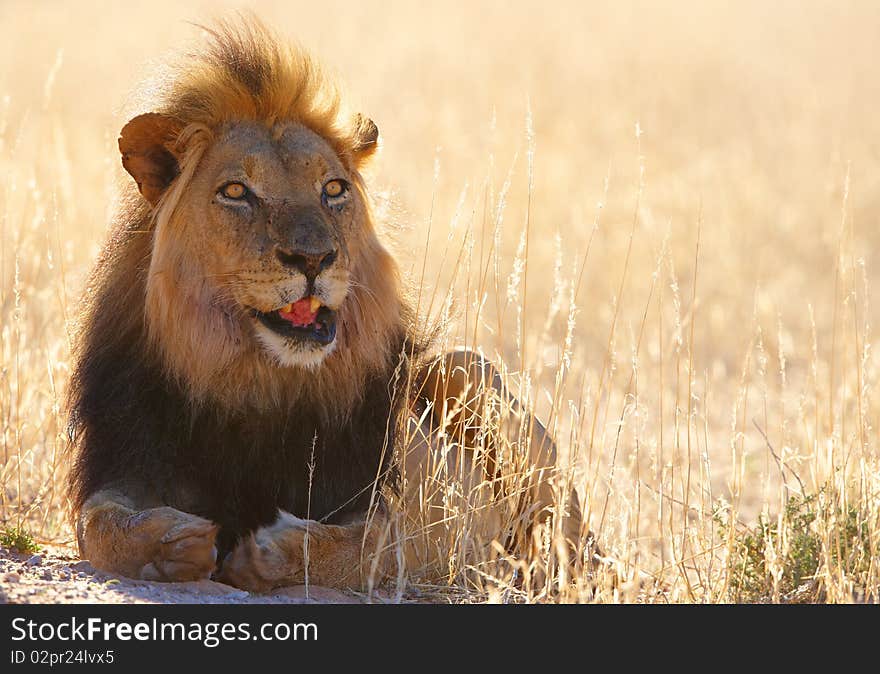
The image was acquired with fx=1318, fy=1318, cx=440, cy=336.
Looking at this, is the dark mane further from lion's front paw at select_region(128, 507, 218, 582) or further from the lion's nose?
the lion's nose

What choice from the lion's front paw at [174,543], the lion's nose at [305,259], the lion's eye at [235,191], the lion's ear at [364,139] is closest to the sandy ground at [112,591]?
the lion's front paw at [174,543]

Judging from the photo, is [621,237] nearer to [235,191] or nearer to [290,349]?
[235,191]

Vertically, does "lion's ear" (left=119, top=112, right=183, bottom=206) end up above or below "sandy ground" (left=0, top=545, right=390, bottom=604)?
above

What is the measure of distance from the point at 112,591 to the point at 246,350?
2.78 ft

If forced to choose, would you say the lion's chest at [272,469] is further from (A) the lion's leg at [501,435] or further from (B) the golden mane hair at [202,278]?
(A) the lion's leg at [501,435]

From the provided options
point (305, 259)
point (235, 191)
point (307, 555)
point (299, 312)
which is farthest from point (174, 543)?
point (235, 191)

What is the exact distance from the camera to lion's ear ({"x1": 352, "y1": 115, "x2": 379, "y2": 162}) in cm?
471

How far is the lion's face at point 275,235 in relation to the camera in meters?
4.02

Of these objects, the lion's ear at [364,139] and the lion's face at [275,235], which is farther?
the lion's ear at [364,139]

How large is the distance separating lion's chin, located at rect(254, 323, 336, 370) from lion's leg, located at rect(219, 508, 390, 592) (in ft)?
1.69

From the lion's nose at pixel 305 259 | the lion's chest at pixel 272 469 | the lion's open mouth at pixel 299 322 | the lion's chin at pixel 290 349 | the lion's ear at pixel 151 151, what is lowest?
the lion's chest at pixel 272 469

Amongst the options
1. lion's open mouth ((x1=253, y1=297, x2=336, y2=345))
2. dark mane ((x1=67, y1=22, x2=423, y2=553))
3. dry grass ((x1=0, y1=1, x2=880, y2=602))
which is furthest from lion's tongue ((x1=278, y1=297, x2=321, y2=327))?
dry grass ((x1=0, y1=1, x2=880, y2=602))

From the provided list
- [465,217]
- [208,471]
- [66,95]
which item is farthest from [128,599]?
[66,95]

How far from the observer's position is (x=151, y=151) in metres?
4.40
